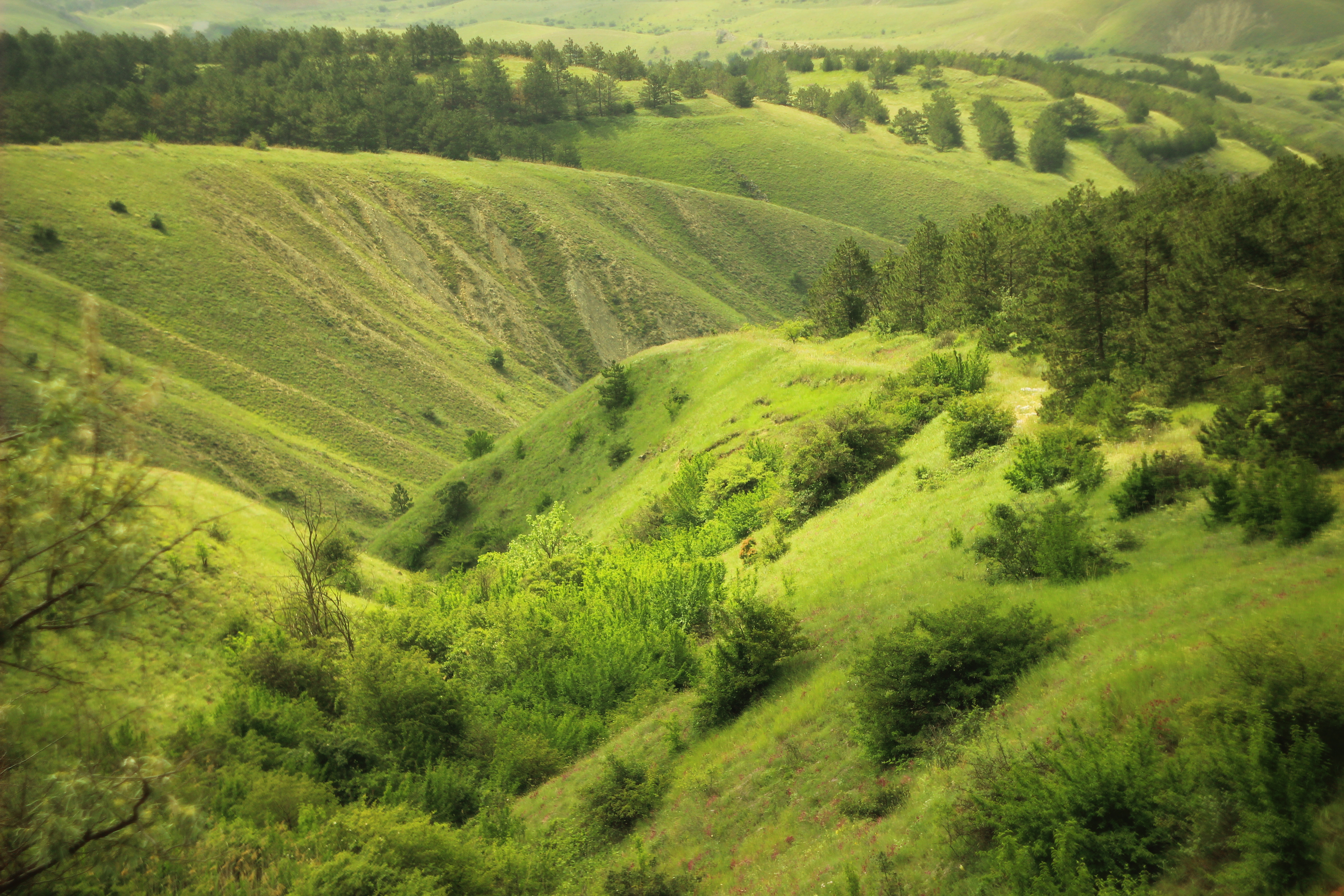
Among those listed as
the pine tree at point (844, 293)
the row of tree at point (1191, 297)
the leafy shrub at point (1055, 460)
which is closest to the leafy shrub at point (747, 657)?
the leafy shrub at point (1055, 460)

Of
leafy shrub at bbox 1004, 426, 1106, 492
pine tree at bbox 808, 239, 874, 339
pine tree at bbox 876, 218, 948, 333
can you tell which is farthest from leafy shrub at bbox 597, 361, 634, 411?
leafy shrub at bbox 1004, 426, 1106, 492

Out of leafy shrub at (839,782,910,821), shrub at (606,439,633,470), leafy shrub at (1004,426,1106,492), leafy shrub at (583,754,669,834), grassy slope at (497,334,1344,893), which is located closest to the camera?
grassy slope at (497,334,1344,893)

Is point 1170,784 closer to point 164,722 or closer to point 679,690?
point 679,690

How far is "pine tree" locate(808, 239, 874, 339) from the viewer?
205 ft

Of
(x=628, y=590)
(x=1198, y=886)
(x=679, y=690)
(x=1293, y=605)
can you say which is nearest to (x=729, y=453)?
(x=628, y=590)

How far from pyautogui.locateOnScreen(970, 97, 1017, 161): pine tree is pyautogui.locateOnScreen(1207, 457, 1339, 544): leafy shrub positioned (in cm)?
17951

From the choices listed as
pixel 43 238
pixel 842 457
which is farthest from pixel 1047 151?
pixel 43 238

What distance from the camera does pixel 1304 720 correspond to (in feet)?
25.3

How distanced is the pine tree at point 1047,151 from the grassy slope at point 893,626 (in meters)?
166

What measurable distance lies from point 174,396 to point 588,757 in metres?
62.6

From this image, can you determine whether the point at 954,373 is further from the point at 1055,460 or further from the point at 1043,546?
the point at 1043,546

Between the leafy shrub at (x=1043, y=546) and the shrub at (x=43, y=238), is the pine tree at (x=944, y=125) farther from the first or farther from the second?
the leafy shrub at (x=1043, y=546)

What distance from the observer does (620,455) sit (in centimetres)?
5016

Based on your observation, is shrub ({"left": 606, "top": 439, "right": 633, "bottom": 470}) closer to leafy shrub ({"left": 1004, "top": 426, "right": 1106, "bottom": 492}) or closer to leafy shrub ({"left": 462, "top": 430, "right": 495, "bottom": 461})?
leafy shrub ({"left": 462, "top": 430, "right": 495, "bottom": 461})
